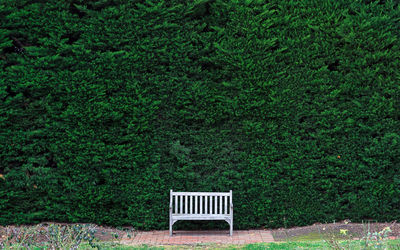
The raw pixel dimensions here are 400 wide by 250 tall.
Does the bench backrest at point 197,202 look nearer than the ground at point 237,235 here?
No

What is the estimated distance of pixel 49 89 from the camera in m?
7.11

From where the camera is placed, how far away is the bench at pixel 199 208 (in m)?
6.94

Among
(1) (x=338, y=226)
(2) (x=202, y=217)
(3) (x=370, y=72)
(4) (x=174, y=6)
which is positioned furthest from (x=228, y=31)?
(1) (x=338, y=226)

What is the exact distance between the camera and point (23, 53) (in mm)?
7141

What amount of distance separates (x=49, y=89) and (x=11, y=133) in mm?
1019

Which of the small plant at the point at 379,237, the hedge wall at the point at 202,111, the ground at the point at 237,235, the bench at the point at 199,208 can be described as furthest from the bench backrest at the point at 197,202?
the small plant at the point at 379,237

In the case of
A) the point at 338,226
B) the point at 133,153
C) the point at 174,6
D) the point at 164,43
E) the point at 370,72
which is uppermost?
the point at 174,6

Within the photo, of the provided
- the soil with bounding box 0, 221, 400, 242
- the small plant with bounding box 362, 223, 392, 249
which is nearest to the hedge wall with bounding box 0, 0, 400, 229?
the soil with bounding box 0, 221, 400, 242

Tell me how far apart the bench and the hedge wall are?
21 centimetres

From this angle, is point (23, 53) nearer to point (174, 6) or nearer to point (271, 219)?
point (174, 6)

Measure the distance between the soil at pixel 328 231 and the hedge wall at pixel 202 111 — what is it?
18 cm

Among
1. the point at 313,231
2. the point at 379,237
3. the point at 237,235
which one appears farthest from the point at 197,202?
the point at 379,237

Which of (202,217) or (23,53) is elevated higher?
(23,53)

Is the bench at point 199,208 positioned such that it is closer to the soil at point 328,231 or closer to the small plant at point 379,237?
the soil at point 328,231
